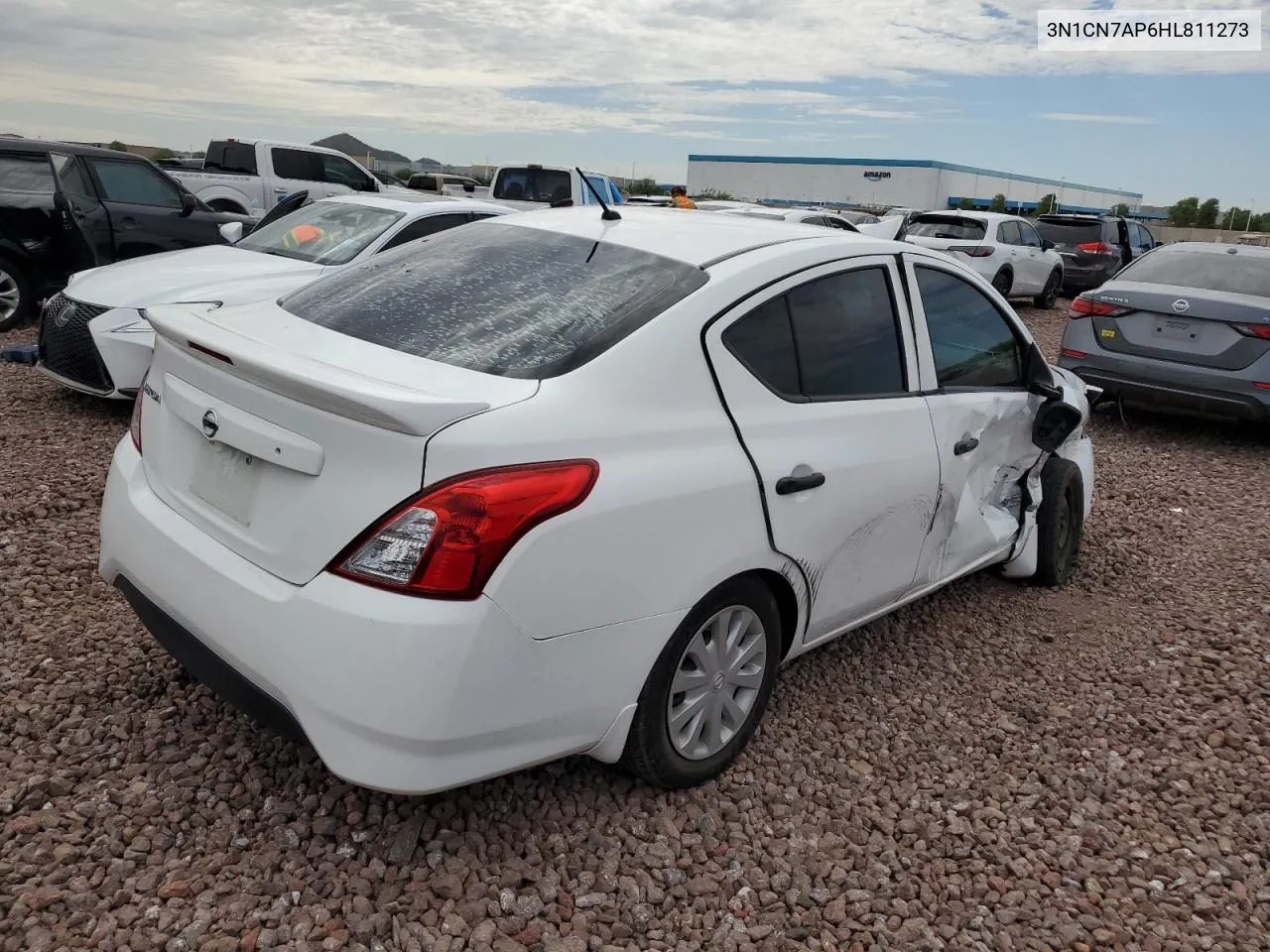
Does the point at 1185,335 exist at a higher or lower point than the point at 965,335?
lower

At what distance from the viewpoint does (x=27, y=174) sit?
9.13m

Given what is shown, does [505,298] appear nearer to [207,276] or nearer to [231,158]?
[207,276]

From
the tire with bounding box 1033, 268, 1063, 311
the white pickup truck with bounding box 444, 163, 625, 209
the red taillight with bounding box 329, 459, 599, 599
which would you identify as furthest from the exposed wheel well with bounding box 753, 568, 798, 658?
the tire with bounding box 1033, 268, 1063, 311

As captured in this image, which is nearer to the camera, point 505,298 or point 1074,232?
point 505,298

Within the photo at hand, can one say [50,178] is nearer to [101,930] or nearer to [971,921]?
[101,930]

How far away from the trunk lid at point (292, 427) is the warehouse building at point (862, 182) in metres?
71.5

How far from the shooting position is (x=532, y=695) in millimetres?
2301

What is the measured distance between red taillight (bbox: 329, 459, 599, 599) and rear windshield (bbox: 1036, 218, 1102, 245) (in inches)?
739

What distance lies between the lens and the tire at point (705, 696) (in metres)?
2.63

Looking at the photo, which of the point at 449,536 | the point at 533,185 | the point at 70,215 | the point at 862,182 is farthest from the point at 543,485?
the point at 862,182

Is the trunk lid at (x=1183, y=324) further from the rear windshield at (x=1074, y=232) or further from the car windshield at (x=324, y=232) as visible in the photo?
the rear windshield at (x=1074, y=232)

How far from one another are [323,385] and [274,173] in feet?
45.3

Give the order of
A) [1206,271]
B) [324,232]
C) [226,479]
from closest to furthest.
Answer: [226,479] → [324,232] → [1206,271]

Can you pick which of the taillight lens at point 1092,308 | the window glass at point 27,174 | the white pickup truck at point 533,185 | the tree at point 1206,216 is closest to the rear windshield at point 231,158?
the white pickup truck at point 533,185
